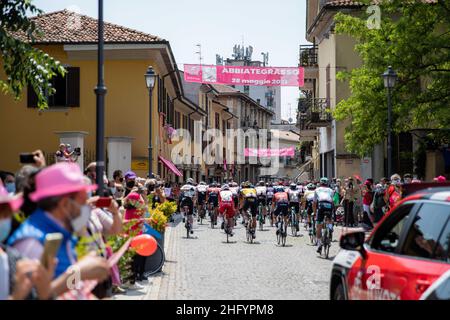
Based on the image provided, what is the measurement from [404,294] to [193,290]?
722 centimetres

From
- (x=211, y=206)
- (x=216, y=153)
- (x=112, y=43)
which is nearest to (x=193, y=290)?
(x=211, y=206)

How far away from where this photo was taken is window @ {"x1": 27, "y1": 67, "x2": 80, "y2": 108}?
109 ft

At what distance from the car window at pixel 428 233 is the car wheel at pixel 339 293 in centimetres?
113

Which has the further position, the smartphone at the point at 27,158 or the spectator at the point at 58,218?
the smartphone at the point at 27,158

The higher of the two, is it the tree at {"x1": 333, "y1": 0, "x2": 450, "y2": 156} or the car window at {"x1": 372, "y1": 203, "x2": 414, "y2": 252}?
the tree at {"x1": 333, "y1": 0, "x2": 450, "y2": 156}

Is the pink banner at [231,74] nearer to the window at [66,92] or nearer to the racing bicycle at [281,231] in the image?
the window at [66,92]

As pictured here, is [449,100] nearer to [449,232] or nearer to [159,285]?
[159,285]

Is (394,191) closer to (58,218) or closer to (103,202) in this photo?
(103,202)

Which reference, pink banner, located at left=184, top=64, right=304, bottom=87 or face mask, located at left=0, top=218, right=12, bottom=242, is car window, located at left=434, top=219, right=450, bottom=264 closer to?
face mask, located at left=0, top=218, right=12, bottom=242

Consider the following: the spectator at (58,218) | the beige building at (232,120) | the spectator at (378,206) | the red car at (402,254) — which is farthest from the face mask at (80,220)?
the beige building at (232,120)

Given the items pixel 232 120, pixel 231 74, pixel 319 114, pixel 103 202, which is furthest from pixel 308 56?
pixel 232 120

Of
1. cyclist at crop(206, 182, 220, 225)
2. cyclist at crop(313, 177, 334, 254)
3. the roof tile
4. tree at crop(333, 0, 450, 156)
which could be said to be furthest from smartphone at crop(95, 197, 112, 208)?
the roof tile

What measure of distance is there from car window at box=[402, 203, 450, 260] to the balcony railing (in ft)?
125

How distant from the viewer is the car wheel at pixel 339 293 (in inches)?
271
